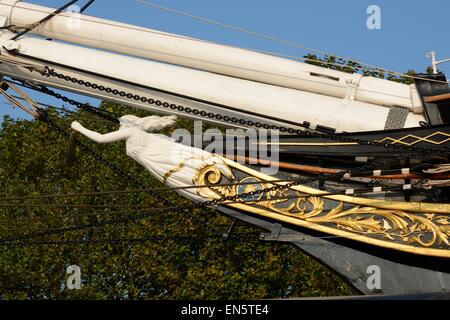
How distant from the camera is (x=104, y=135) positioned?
12.4 metres

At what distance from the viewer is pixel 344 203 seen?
40.2 ft

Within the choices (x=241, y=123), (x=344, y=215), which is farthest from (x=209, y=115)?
(x=344, y=215)

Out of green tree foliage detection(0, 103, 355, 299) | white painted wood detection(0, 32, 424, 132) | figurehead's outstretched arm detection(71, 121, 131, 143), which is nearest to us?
figurehead's outstretched arm detection(71, 121, 131, 143)

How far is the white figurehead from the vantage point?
40.9 ft

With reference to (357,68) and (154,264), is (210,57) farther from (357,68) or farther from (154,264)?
(154,264)

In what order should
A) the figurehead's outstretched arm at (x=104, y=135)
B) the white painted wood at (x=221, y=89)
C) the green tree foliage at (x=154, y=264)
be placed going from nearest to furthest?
the figurehead's outstretched arm at (x=104, y=135), the white painted wood at (x=221, y=89), the green tree foliage at (x=154, y=264)

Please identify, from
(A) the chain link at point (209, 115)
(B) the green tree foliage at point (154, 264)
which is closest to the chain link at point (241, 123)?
(A) the chain link at point (209, 115)

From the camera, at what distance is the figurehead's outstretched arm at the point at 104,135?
40.7 feet

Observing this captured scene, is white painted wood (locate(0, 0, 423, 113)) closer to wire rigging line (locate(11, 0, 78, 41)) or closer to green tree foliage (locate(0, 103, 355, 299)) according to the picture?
wire rigging line (locate(11, 0, 78, 41))

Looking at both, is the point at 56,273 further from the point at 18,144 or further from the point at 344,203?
the point at 344,203

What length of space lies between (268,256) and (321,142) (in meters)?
9.83

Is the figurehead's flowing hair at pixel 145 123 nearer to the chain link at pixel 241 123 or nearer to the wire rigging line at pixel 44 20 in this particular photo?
the chain link at pixel 241 123

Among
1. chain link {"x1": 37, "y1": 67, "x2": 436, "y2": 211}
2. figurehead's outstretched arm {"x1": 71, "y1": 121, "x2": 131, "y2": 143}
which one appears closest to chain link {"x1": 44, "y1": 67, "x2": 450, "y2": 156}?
chain link {"x1": 37, "y1": 67, "x2": 436, "y2": 211}
